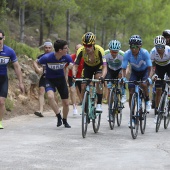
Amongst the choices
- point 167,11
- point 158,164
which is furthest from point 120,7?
point 158,164

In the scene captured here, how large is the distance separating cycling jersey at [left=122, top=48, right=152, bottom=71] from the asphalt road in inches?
57.9

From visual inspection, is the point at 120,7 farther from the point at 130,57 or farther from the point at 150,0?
the point at 130,57

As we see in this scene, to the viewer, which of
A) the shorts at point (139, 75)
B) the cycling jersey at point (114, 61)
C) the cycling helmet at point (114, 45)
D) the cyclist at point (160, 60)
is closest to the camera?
the shorts at point (139, 75)

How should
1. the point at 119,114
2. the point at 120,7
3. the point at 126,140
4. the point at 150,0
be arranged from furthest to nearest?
the point at 150,0, the point at 120,7, the point at 119,114, the point at 126,140

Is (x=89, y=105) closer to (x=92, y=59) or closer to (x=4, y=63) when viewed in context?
(x=92, y=59)

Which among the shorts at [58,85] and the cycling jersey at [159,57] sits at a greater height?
the cycling jersey at [159,57]

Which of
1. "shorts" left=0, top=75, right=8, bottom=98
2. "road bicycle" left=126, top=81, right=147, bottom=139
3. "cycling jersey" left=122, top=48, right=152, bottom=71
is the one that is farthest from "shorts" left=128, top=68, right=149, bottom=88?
"shorts" left=0, top=75, right=8, bottom=98

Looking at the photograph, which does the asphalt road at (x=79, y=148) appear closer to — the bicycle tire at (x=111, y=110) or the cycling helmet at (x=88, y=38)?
the bicycle tire at (x=111, y=110)

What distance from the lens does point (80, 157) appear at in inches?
Result: 365

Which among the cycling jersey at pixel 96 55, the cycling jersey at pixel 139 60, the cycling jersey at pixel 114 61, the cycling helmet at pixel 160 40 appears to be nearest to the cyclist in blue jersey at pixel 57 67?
the cycling jersey at pixel 96 55

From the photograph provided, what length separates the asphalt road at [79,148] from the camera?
857 cm

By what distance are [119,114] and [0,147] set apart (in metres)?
4.94

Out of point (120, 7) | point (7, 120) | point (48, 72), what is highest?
point (120, 7)

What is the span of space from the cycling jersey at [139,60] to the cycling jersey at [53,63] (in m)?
1.33
